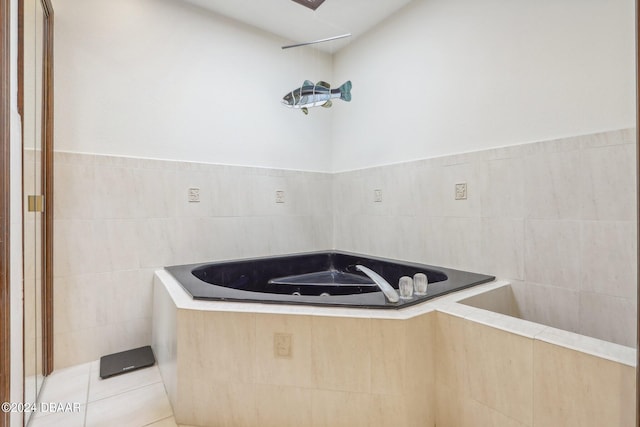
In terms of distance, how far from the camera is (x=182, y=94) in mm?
2322

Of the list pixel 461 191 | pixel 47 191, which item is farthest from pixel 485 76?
pixel 47 191

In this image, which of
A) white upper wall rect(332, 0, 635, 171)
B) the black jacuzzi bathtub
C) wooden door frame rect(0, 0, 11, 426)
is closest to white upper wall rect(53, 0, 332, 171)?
white upper wall rect(332, 0, 635, 171)

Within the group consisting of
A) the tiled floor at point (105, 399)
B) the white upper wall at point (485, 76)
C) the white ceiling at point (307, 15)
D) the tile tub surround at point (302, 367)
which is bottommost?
the tiled floor at point (105, 399)

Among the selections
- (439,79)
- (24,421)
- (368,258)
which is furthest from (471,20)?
(24,421)

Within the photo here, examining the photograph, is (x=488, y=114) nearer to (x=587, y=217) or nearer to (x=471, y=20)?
(x=471, y=20)

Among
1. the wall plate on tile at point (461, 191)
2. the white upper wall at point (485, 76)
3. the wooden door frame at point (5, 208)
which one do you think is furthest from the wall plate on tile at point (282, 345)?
the white upper wall at point (485, 76)

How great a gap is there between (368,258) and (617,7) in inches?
77.5

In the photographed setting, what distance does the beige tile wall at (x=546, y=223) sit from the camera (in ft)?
4.58

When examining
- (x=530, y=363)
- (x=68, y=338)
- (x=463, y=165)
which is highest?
Result: (x=463, y=165)

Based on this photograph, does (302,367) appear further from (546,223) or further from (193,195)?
(193,195)

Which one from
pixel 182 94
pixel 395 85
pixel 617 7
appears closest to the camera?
pixel 617 7

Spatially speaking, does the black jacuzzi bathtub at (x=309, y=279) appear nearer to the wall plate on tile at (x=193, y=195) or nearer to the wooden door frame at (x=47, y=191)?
the wall plate on tile at (x=193, y=195)

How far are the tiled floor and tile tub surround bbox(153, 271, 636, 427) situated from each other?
20 centimetres

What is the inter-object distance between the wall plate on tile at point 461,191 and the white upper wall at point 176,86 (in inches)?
55.9
